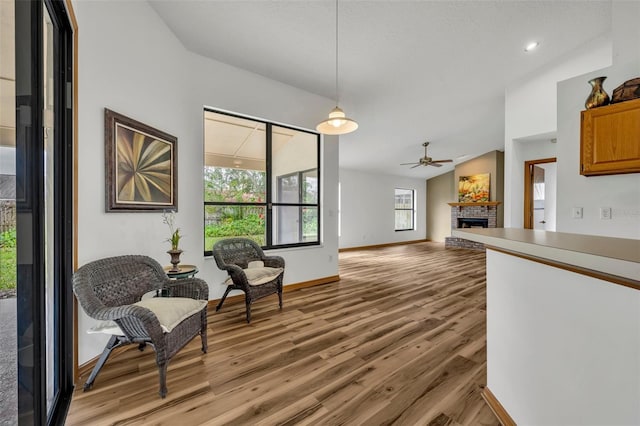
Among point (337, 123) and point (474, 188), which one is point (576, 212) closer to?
point (337, 123)

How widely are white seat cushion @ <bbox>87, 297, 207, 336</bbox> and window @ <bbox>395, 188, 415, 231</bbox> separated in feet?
29.5

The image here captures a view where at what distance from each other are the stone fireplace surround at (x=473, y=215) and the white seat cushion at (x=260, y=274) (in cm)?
686

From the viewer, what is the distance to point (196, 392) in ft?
5.71

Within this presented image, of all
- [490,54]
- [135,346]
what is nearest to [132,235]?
[135,346]

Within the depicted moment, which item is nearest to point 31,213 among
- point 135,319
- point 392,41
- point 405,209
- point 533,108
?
point 135,319

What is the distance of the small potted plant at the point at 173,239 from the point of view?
8.36ft

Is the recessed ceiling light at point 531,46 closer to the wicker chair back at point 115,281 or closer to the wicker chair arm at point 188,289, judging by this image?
the wicker chair arm at point 188,289

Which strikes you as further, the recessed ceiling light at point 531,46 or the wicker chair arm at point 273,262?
the recessed ceiling light at point 531,46

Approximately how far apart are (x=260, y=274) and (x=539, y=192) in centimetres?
627

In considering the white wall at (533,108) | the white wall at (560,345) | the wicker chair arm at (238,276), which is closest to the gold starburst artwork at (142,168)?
the wicker chair arm at (238,276)

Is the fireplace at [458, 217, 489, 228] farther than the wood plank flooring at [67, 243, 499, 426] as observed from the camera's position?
Yes

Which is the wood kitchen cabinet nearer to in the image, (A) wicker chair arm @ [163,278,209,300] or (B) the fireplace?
(A) wicker chair arm @ [163,278,209,300]

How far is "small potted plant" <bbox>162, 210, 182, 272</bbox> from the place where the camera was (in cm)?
255

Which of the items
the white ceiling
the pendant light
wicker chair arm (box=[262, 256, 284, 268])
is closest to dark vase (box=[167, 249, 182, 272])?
wicker chair arm (box=[262, 256, 284, 268])
